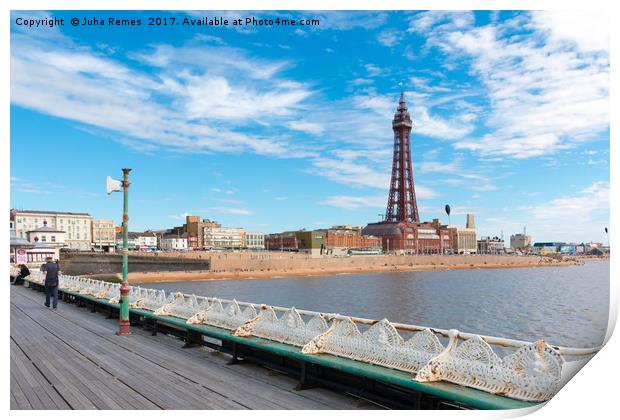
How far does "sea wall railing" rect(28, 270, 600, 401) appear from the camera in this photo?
5375mm

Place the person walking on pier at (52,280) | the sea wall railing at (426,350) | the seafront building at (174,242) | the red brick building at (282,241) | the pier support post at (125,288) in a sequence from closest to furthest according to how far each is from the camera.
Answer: the sea wall railing at (426,350), the pier support post at (125,288), the person walking on pier at (52,280), the seafront building at (174,242), the red brick building at (282,241)

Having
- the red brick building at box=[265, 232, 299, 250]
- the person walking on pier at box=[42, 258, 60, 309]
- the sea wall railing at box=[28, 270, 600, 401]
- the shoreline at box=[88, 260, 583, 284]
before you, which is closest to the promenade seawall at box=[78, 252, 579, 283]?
the shoreline at box=[88, 260, 583, 284]

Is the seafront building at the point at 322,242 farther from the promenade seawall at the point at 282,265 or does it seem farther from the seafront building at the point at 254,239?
the promenade seawall at the point at 282,265

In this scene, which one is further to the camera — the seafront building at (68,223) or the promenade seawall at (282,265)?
the seafront building at (68,223)

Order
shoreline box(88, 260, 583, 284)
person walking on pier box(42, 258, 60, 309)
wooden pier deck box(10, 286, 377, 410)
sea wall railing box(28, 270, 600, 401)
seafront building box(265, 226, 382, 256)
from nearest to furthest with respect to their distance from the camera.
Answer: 1. sea wall railing box(28, 270, 600, 401)
2. wooden pier deck box(10, 286, 377, 410)
3. person walking on pier box(42, 258, 60, 309)
4. shoreline box(88, 260, 583, 284)
5. seafront building box(265, 226, 382, 256)

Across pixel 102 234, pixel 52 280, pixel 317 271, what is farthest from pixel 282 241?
pixel 52 280

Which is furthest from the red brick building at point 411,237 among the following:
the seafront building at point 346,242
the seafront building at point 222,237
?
the seafront building at point 222,237

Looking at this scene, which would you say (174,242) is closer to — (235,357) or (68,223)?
(68,223)

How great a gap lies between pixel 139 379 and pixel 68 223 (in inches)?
5166

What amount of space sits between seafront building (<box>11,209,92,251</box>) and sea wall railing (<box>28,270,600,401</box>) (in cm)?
11846

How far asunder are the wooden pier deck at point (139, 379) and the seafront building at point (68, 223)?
4542 inches

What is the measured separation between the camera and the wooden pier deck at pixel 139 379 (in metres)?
6.66

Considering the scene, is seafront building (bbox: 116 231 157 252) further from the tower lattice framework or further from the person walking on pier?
the person walking on pier

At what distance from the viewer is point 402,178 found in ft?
587
